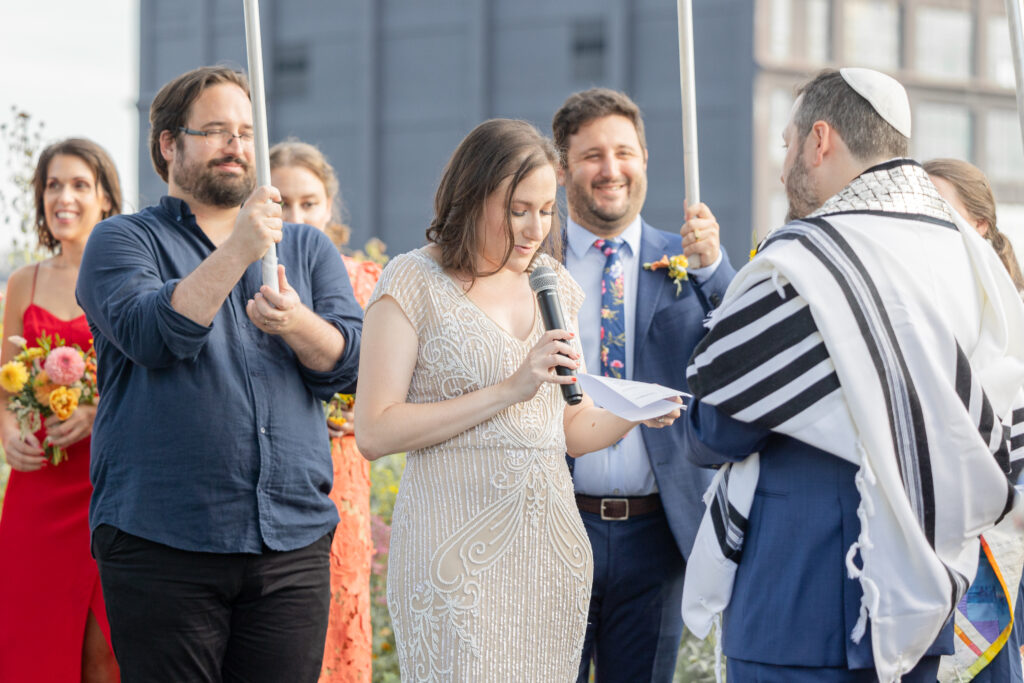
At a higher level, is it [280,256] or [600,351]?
[280,256]

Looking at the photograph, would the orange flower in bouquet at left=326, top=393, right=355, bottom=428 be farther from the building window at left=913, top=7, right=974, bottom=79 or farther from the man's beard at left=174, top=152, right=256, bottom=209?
the building window at left=913, top=7, right=974, bottom=79

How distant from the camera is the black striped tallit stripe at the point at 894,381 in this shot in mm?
2484

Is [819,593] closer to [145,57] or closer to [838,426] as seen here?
[838,426]

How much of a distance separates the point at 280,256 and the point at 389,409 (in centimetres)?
92

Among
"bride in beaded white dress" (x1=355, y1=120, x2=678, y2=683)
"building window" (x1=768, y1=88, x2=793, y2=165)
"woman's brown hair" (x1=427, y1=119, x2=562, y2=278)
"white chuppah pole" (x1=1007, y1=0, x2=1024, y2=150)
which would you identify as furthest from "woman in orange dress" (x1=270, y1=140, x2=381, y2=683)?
"building window" (x1=768, y1=88, x2=793, y2=165)

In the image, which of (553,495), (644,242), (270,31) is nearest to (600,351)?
(644,242)

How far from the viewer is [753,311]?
2592 mm

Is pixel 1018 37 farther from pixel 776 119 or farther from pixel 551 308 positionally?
pixel 776 119

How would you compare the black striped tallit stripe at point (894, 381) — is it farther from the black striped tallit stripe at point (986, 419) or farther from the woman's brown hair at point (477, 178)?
the woman's brown hair at point (477, 178)

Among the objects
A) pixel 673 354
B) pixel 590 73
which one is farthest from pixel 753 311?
pixel 590 73

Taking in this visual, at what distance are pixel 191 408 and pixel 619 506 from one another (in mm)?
1359

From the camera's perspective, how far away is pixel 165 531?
3107mm

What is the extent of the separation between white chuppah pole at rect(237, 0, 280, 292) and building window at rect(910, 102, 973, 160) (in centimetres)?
2399

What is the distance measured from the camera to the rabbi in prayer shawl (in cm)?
248
